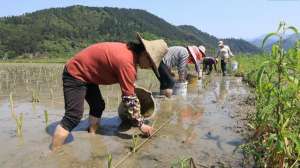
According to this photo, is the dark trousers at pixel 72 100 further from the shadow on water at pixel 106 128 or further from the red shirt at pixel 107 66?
the shadow on water at pixel 106 128

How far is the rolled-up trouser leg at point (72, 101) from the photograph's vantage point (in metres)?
4.18

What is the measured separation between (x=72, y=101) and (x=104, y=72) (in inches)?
19.1

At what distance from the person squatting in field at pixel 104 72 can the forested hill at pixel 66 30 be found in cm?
5843

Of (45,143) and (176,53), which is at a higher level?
(176,53)

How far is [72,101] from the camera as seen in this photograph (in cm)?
423

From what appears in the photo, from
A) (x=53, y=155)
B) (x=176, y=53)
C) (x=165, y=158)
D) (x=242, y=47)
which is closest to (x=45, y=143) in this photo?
(x=53, y=155)

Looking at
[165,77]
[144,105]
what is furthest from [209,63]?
[144,105]

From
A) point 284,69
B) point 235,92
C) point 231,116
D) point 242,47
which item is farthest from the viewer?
point 242,47

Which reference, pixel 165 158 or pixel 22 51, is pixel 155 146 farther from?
pixel 22 51

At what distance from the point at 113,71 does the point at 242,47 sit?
184563 millimetres

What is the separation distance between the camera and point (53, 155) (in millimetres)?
4039

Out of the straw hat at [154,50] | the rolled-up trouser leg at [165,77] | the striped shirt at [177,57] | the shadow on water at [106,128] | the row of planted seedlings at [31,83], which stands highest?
the straw hat at [154,50]

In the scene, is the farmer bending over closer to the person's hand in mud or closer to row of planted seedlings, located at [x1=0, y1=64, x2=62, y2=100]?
row of planted seedlings, located at [x1=0, y1=64, x2=62, y2=100]

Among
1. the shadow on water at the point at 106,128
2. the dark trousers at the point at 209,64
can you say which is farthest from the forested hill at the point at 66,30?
the shadow on water at the point at 106,128
